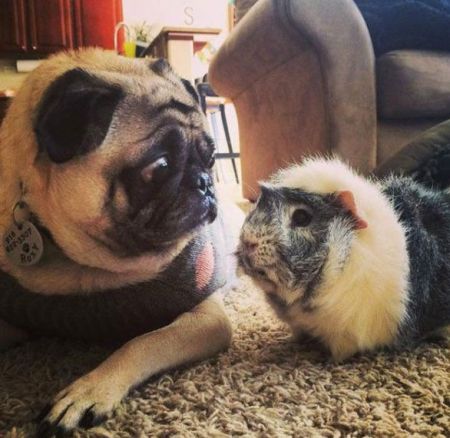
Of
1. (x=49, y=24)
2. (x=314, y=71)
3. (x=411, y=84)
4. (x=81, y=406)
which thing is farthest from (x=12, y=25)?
(x=81, y=406)

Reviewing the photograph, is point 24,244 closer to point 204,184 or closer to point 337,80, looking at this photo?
point 204,184

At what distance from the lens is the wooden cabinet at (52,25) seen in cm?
418

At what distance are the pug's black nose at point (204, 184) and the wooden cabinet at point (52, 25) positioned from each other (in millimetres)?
3817

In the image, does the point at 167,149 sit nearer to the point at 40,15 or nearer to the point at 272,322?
the point at 272,322

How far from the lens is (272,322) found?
1.07 metres

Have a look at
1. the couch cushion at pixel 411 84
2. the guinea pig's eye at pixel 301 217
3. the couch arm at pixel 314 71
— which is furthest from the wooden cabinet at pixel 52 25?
the guinea pig's eye at pixel 301 217

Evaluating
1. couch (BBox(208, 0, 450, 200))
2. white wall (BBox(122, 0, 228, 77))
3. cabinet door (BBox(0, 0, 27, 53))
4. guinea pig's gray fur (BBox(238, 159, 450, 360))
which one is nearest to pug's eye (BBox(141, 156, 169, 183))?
guinea pig's gray fur (BBox(238, 159, 450, 360))

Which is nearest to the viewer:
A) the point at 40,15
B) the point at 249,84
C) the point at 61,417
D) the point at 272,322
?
the point at 61,417

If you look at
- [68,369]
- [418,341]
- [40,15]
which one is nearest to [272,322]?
[418,341]

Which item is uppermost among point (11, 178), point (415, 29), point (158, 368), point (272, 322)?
point (415, 29)

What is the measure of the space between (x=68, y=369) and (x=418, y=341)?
24.3 inches

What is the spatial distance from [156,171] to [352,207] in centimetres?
32

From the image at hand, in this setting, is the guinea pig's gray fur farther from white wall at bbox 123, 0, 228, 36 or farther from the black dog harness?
white wall at bbox 123, 0, 228, 36

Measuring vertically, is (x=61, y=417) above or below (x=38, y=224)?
below
